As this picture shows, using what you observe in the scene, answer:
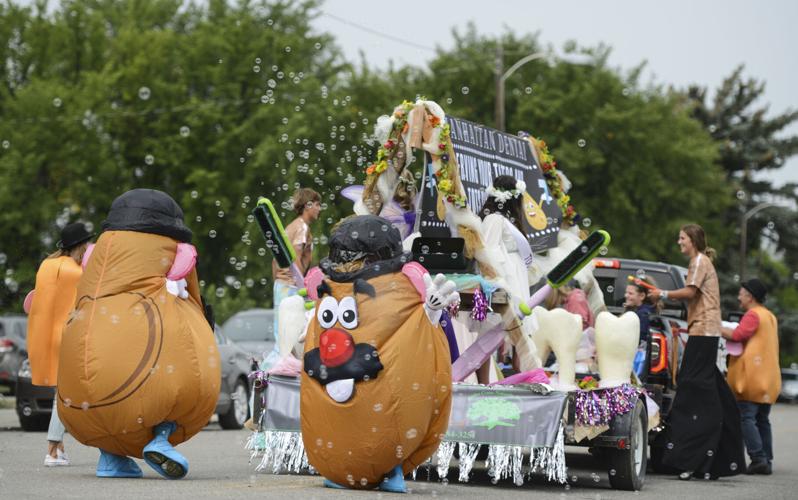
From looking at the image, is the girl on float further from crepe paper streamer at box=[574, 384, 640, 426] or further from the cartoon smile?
the cartoon smile

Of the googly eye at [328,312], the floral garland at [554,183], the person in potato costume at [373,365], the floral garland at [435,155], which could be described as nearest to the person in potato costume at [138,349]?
the person in potato costume at [373,365]

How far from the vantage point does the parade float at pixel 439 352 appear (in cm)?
826

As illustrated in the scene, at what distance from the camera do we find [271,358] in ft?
35.5

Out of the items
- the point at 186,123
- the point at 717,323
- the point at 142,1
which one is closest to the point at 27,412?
the point at 717,323

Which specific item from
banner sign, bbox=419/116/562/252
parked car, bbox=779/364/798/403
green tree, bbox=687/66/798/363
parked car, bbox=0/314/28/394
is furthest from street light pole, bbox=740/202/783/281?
banner sign, bbox=419/116/562/252

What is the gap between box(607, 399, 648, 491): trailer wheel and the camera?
1024cm

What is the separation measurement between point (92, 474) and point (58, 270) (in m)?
1.78

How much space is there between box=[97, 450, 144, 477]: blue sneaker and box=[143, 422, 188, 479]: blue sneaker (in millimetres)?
274

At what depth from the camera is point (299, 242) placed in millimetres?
11031

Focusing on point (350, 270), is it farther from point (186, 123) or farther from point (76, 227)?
point (186, 123)

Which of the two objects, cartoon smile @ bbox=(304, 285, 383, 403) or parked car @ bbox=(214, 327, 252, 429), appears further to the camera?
parked car @ bbox=(214, 327, 252, 429)

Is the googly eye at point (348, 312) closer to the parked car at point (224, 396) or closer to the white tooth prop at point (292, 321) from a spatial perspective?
the white tooth prop at point (292, 321)

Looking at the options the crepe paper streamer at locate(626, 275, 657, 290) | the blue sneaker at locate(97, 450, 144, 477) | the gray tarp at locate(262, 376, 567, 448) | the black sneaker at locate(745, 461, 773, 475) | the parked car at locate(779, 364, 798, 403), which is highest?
the crepe paper streamer at locate(626, 275, 657, 290)

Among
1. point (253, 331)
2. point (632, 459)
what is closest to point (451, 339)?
point (632, 459)
